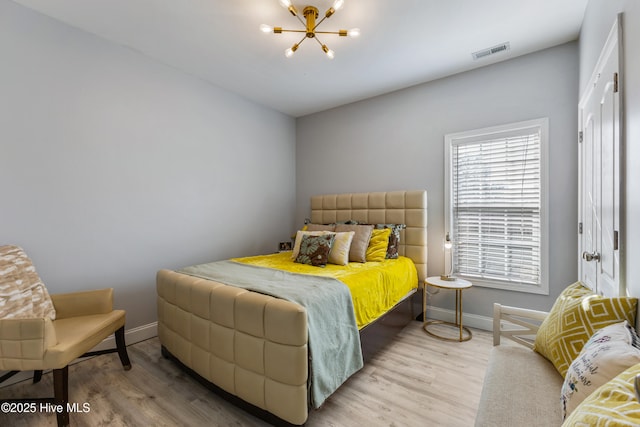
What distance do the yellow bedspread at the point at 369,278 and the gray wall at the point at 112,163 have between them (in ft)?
3.18

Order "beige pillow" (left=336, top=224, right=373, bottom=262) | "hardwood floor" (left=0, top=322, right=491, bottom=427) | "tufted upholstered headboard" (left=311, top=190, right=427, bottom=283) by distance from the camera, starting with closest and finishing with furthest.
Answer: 1. "hardwood floor" (left=0, top=322, right=491, bottom=427)
2. "beige pillow" (left=336, top=224, right=373, bottom=262)
3. "tufted upholstered headboard" (left=311, top=190, right=427, bottom=283)

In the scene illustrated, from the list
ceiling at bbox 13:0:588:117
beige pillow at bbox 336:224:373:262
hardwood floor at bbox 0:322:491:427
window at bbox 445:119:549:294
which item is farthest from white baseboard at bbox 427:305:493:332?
ceiling at bbox 13:0:588:117

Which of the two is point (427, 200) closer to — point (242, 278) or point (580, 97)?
point (580, 97)

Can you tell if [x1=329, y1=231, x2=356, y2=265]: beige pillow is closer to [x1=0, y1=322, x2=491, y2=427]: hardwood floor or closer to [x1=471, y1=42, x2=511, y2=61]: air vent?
[x1=0, y1=322, x2=491, y2=427]: hardwood floor

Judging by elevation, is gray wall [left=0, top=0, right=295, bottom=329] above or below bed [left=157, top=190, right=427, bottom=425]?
above

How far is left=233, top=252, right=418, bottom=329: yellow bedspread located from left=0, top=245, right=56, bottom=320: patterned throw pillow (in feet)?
4.88

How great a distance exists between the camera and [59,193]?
7.62 ft

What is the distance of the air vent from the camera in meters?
2.67

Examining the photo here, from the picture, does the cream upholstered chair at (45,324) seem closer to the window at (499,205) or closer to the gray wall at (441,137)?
the gray wall at (441,137)

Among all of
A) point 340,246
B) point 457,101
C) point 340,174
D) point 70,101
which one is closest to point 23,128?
point 70,101

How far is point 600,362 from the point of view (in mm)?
914

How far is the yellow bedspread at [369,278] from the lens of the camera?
2.21 m

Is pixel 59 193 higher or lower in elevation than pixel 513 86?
lower

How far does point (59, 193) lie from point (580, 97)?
447cm
